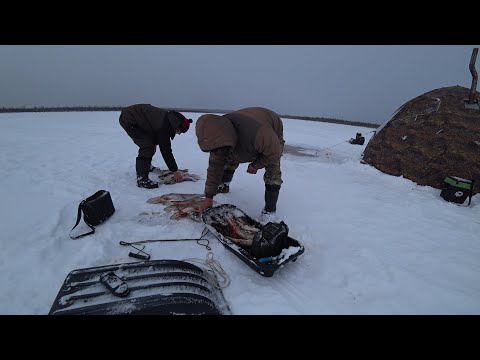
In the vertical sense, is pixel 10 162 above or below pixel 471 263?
above

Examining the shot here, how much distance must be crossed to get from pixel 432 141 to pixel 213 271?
5732 millimetres

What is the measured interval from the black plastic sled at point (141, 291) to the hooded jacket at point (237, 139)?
1.12m

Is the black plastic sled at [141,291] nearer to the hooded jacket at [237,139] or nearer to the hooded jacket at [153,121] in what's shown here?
the hooded jacket at [237,139]

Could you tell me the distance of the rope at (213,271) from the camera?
249 cm

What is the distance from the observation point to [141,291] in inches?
87.2

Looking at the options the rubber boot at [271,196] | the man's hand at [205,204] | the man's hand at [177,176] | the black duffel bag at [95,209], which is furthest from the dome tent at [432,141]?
the black duffel bag at [95,209]

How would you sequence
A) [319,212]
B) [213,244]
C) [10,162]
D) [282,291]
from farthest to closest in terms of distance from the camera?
[10,162]
[319,212]
[213,244]
[282,291]

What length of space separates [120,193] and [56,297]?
2.35 metres

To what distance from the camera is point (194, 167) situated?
6023 mm

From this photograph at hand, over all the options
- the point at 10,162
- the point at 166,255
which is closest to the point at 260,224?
the point at 166,255

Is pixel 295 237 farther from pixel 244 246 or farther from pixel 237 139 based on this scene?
pixel 237 139

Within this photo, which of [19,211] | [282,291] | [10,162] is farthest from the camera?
[10,162]

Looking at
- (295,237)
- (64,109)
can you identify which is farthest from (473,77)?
(64,109)
